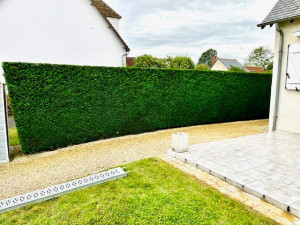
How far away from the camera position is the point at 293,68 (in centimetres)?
714

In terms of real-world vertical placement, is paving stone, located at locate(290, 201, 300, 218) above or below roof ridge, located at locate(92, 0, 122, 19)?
below

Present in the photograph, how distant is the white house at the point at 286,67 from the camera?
705 cm

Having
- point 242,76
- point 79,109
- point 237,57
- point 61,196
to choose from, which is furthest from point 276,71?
point 237,57

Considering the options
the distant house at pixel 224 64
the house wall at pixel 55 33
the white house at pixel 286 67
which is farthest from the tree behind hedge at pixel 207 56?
the white house at pixel 286 67

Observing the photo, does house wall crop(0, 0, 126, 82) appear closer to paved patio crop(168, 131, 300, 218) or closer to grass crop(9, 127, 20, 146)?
grass crop(9, 127, 20, 146)

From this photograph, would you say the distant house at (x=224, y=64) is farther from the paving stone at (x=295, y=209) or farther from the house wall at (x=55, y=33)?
the paving stone at (x=295, y=209)

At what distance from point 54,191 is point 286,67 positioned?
8390 mm

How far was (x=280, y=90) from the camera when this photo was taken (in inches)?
305

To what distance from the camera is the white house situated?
705 centimetres

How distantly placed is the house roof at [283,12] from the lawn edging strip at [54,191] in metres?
7.49

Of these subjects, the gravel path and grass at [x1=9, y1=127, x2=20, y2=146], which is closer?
the gravel path

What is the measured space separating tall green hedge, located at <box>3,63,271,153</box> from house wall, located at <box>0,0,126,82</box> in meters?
6.56

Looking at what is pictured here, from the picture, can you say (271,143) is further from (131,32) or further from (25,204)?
(131,32)

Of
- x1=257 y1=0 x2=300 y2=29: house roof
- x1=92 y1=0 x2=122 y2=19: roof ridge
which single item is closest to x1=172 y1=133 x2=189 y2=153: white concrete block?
x1=257 y1=0 x2=300 y2=29: house roof
